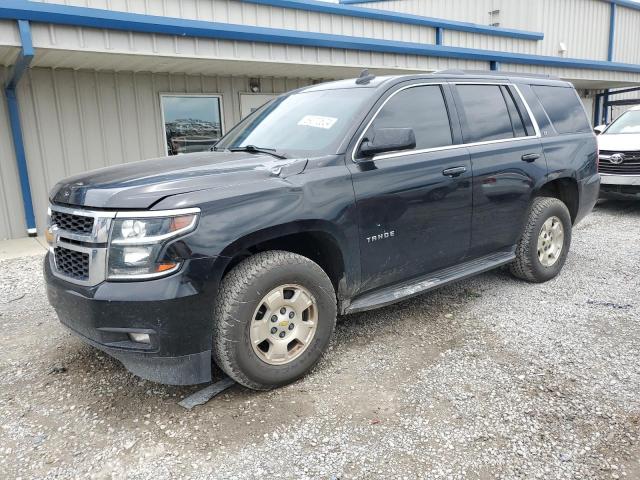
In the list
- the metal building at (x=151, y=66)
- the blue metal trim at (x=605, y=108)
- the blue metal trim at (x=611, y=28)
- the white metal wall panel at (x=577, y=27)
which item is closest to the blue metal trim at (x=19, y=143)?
the metal building at (x=151, y=66)

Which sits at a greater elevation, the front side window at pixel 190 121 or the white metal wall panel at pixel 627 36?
the white metal wall panel at pixel 627 36

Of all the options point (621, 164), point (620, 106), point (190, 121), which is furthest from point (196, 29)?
point (620, 106)

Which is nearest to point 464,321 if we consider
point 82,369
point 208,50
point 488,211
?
point 488,211

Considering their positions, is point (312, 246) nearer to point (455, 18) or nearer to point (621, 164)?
point (621, 164)

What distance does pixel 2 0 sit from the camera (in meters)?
5.52

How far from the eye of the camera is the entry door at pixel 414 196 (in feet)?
11.4

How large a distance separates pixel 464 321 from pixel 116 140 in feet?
21.2

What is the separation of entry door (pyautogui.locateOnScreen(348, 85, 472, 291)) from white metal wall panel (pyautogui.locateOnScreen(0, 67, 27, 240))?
20.3 feet

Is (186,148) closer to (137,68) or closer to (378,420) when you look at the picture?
(137,68)

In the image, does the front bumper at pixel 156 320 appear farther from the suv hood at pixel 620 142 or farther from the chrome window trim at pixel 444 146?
the suv hood at pixel 620 142

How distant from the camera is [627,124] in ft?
31.5

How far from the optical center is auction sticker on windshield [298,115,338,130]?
3610mm

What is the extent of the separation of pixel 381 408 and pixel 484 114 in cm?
272

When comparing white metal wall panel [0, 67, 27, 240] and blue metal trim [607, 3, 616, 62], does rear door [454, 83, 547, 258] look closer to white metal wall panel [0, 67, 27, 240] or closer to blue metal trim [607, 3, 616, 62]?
white metal wall panel [0, 67, 27, 240]
